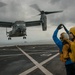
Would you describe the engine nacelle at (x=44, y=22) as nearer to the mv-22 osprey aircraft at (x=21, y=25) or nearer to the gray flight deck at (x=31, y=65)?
the mv-22 osprey aircraft at (x=21, y=25)

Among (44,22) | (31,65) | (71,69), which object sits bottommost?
(31,65)

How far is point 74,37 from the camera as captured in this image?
19.1ft

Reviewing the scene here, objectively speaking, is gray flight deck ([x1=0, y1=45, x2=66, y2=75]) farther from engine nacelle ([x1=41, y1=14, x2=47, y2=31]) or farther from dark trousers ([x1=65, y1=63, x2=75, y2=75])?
engine nacelle ([x1=41, y1=14, x2=47, y2=31])

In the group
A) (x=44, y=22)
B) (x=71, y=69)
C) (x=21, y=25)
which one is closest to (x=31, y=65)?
(x=71, y=69)

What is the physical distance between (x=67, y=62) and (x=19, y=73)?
21.9ft

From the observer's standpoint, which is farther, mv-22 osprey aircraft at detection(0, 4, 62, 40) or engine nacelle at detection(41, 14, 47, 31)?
engine nacelle at detection(41, 14, 47, 31)

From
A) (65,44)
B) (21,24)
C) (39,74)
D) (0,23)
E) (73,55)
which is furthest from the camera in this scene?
(0,23)

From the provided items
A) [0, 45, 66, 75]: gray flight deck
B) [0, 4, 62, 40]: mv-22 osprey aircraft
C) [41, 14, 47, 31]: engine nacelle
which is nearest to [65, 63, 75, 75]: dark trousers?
[0, 45, 66, 75]: gray flight deck

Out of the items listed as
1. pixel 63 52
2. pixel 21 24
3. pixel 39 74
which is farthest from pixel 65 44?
pixel 21 24

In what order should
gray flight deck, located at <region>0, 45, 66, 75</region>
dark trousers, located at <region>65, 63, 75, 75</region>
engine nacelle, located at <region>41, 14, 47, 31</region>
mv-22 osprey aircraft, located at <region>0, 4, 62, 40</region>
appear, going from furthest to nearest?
1. engine nacelle, located at <region>41, 14, 47, 31</region>
2. mv-22 osprey aircraft, located at <region>0, 4, 62, 40</region>
3. gray flight deck, located at <region>0, 45, 66, 75</region>
4. dark trousers, located at <region>65, 63, 75, 75</region>

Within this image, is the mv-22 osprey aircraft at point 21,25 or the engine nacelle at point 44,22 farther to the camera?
the engine nacelle at point 44,22

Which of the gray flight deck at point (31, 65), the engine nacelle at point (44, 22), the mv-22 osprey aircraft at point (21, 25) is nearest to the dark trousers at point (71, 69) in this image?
the gray flight deck at point (31, 65)

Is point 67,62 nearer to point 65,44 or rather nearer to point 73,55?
point 65,44

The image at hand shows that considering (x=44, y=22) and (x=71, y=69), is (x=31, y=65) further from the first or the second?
(x=44, y=22)
